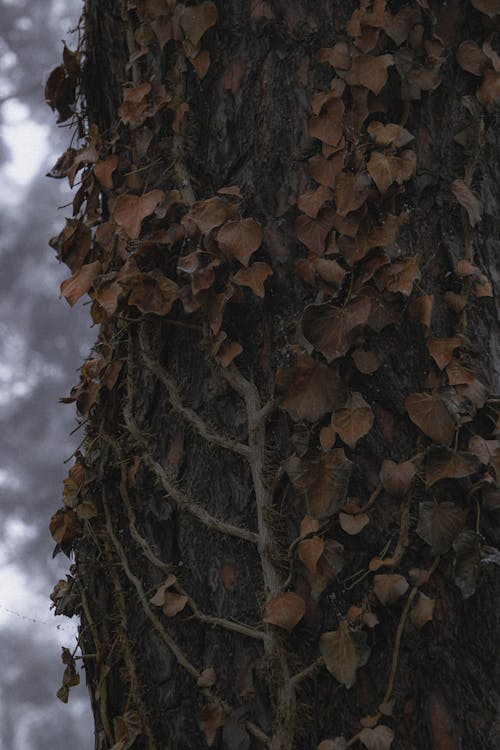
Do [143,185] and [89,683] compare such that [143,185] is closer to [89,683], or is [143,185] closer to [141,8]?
[141,8]

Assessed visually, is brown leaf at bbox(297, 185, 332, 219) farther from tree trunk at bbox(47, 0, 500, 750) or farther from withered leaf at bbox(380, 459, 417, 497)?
withered leaf at bbox(380, 459, 417, 497)

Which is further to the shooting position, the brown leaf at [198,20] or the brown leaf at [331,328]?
the brown leaf at [198,20]

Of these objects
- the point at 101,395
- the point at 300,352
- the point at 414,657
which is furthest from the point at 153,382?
the point at 414,657

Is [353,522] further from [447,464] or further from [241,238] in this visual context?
[241,238]

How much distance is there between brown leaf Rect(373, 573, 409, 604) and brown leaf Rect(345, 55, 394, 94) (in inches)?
21.5

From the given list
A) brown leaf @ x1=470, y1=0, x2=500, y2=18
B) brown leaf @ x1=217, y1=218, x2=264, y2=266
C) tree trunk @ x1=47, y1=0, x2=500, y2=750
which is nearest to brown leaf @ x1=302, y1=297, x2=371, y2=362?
tree trunk @ x1=47, y1=0, x2=500, y2=750

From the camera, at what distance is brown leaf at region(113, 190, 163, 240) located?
1000mm

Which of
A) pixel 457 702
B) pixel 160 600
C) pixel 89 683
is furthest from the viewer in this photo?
pixel 89 683

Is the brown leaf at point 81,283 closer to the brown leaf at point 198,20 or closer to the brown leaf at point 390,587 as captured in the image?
the brown leaf at point 198,20

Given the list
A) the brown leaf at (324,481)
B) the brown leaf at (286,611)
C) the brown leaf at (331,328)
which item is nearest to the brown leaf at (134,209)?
the brown leaf at (331,328)

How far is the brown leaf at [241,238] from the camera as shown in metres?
0.92

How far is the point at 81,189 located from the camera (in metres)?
1.16

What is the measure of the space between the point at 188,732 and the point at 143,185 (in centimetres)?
66

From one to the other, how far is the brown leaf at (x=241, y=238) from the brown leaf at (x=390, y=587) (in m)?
0.37
